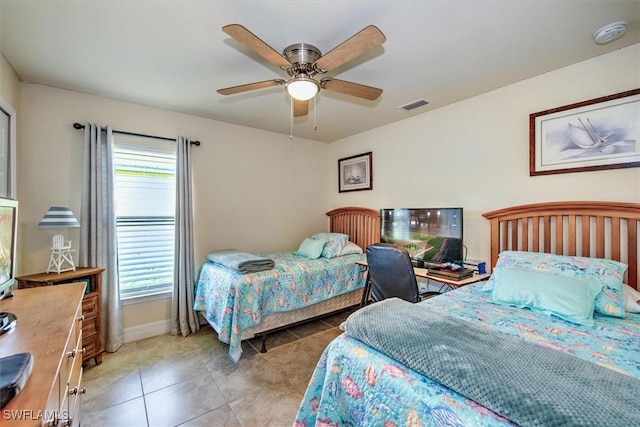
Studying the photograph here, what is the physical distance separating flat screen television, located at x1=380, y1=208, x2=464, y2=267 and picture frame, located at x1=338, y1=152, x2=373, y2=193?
0.79 metres

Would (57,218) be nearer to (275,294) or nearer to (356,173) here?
(275,294)

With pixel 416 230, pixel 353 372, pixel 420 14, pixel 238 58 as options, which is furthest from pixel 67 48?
pixel 416 230

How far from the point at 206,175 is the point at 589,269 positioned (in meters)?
3.61

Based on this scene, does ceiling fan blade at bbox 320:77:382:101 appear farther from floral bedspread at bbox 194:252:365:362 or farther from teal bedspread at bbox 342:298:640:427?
floral bedspread at bbox 194:252:365:362

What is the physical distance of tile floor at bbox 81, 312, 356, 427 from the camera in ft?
5.85

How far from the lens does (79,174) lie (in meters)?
2.60

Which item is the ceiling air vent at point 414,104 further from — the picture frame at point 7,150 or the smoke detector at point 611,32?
the picture frame at point 7,150

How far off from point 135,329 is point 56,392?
2339 millimetres

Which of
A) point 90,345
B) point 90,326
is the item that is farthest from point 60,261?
point 90,345

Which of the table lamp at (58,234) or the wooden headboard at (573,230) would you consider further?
the table lamp at (58,234)

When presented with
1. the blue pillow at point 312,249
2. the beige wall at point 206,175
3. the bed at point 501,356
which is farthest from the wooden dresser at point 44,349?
the blue pillow at point 312,249

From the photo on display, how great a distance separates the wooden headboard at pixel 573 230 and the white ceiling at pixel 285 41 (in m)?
1.14

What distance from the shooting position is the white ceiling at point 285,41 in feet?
5.06

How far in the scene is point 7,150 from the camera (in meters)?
2.05
